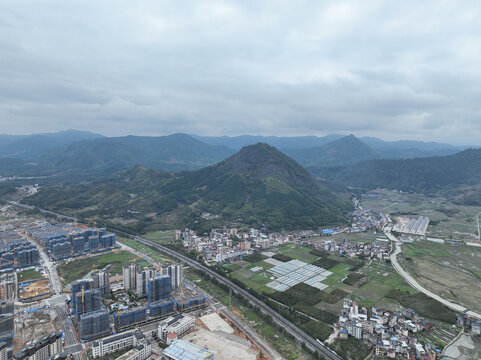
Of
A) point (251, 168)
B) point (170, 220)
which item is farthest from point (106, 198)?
point (251, 168)

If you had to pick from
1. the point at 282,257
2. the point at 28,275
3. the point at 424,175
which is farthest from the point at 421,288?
the point at 424,175

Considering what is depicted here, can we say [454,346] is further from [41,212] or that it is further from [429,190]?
[429,190]

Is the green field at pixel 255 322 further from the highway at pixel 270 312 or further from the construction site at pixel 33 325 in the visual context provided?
the construction site at pixel 33 325

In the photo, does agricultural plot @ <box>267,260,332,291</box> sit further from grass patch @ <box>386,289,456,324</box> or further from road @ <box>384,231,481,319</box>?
road @ <box>384,231,481,319</box>

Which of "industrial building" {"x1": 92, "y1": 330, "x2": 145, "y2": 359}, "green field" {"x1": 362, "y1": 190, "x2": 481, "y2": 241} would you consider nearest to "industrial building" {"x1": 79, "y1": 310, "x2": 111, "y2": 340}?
"industrial building" {"x1": 92, "y1": 330, "x2": 145, "y2": 359}

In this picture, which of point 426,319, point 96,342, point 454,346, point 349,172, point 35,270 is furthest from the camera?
point 349,172

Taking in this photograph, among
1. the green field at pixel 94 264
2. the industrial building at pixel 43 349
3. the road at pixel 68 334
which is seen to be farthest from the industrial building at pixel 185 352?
the green field at pixel 94 264
